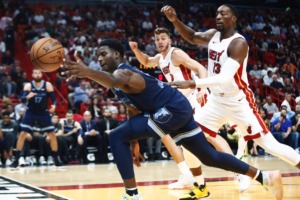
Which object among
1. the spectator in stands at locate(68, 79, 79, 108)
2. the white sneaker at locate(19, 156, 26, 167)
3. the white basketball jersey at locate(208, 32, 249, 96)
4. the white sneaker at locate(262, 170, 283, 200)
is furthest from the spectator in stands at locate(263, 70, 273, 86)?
the white sneaker at locate(262, 170, 283, 200)

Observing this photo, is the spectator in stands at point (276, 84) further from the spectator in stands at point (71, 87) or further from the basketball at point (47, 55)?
the basketball at point (47, 55)

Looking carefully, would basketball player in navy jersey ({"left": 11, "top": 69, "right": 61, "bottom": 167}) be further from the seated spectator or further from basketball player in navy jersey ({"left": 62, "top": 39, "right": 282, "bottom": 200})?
basketball player in navy jersey ({"left": 62, "top": 39, "right": 282, "bottom": 200})

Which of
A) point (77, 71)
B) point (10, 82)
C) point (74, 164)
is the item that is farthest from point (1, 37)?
point (77, 71)

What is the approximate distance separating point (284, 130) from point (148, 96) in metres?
9.16

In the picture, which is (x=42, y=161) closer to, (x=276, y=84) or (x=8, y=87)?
(x=8, y=87)

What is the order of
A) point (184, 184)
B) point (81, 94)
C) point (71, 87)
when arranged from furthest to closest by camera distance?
1. point (71, 87)
2. point (81, 94)
3. point (184, 184)

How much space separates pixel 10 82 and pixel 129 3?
31.4 ft

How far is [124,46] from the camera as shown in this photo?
757 inches

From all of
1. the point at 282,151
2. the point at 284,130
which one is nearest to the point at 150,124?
the point at 282,151

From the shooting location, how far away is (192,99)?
851 cm

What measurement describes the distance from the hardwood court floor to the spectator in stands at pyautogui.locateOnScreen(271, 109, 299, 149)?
53.8 inches

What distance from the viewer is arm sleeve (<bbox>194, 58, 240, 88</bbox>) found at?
20.5ft

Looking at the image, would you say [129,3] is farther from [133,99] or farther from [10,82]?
[133,99]

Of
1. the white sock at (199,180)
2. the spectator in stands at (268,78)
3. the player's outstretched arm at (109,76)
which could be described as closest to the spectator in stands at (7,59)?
the spectator in stands at (268,78)
